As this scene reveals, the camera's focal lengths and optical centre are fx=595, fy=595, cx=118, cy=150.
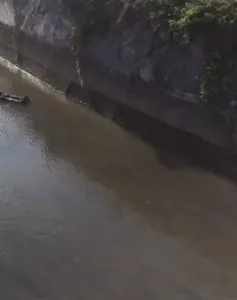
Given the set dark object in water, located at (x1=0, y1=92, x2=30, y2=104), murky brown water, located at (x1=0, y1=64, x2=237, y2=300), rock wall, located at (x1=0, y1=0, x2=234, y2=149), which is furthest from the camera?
dark object in water, located at (x1=0, y1=92, x2=30, y2=104)

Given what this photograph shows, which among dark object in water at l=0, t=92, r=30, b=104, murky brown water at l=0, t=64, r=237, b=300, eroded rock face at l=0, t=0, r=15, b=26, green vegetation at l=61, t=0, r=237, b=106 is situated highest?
green vegetation at l=61, t=0, r=237, b=106

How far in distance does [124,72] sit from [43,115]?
3.28m

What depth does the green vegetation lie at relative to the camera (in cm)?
1731

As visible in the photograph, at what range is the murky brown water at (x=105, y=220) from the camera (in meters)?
13.0

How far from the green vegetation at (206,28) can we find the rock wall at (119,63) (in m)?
0.32

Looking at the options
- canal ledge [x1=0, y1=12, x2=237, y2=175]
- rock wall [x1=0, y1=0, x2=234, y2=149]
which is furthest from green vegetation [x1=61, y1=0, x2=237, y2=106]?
canal ledge [x1=0, y1=12, x2=237, y2=175]

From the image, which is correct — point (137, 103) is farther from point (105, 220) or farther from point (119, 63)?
point (105, 220)

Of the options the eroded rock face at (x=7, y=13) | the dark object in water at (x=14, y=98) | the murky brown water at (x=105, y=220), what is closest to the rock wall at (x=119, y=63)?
the eroded rock face at (x=7, y=13)

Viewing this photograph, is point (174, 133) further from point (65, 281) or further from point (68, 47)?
point (65, 281)

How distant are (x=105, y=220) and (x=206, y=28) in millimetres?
6717

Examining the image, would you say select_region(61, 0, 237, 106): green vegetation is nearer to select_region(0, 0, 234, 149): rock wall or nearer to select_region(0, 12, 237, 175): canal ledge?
select_region(0, 0, 234, 149): rock wall

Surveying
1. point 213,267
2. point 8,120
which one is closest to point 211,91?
point 213,267

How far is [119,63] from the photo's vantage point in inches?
802

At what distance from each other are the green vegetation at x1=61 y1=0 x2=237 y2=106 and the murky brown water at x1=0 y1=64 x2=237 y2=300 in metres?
2.64
